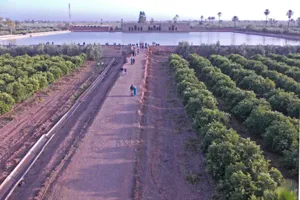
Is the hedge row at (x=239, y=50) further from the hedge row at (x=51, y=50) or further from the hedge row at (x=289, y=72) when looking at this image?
the hedge row at (x=51, y=50)

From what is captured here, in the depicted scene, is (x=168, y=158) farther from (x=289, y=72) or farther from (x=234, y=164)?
(x=289, y=72)

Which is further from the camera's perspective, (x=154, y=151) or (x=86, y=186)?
(x=154, y=151)

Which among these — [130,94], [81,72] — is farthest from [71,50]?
[130,94]

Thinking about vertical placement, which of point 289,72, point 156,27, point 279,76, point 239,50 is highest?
point 156,27

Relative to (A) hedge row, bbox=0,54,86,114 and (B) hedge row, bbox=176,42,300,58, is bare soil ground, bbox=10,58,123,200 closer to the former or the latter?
(A) hedge row, bbox=0,54,86,114

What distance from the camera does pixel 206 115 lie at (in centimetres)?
1380

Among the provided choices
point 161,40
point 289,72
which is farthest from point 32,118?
point 161,40

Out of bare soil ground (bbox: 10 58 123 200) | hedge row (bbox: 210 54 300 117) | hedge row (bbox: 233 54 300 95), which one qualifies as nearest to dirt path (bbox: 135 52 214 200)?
bare soil ground (bbox: 10 58 123 200)

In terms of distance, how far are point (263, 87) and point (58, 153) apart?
39.1 ft

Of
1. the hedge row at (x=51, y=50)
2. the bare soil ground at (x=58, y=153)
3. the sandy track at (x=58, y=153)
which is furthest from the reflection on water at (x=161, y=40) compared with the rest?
the bare soil ground at (x=58, y=153)

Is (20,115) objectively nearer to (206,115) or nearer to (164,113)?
(164,113)

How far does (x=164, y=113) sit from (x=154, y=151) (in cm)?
537

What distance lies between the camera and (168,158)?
504 inches

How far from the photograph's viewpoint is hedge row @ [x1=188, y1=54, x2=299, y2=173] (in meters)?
11.5
